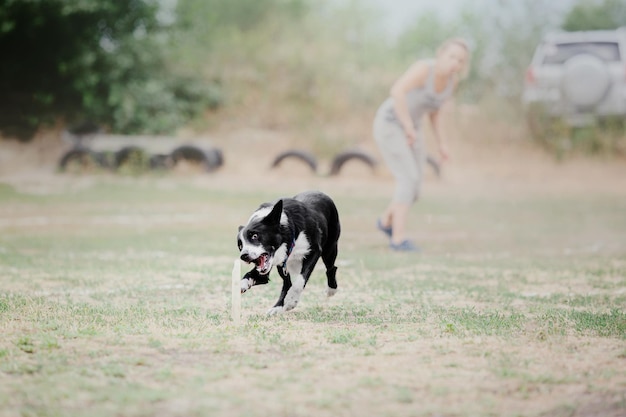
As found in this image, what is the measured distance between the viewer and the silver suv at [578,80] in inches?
857

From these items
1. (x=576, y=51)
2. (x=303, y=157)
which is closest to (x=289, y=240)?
→ (x=303, y=157)

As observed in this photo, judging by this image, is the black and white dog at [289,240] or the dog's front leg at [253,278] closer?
the black and white dog at [289,240]

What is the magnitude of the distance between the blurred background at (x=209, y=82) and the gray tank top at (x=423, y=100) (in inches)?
493

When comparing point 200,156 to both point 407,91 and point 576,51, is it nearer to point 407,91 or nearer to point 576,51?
point 576,51

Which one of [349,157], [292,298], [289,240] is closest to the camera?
[289,240]

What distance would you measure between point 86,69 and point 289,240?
804 inches

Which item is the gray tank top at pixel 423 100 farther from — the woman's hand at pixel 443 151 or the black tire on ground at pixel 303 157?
the black tire on ground at pixel 303 157

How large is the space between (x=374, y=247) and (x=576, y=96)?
40.9 ft

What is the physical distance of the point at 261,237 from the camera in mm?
6195

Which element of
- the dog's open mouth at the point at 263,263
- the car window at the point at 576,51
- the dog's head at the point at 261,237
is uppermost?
the car window at the point at 576,51

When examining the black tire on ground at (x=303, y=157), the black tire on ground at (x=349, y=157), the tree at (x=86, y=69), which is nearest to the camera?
the black tire on ground at (x=349, y=157)

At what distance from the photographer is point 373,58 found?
3120 cm

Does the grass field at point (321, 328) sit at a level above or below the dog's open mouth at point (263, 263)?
below

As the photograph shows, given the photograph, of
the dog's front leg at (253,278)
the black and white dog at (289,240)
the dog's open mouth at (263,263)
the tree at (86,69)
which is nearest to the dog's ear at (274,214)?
the black and white dog at (289,240)
